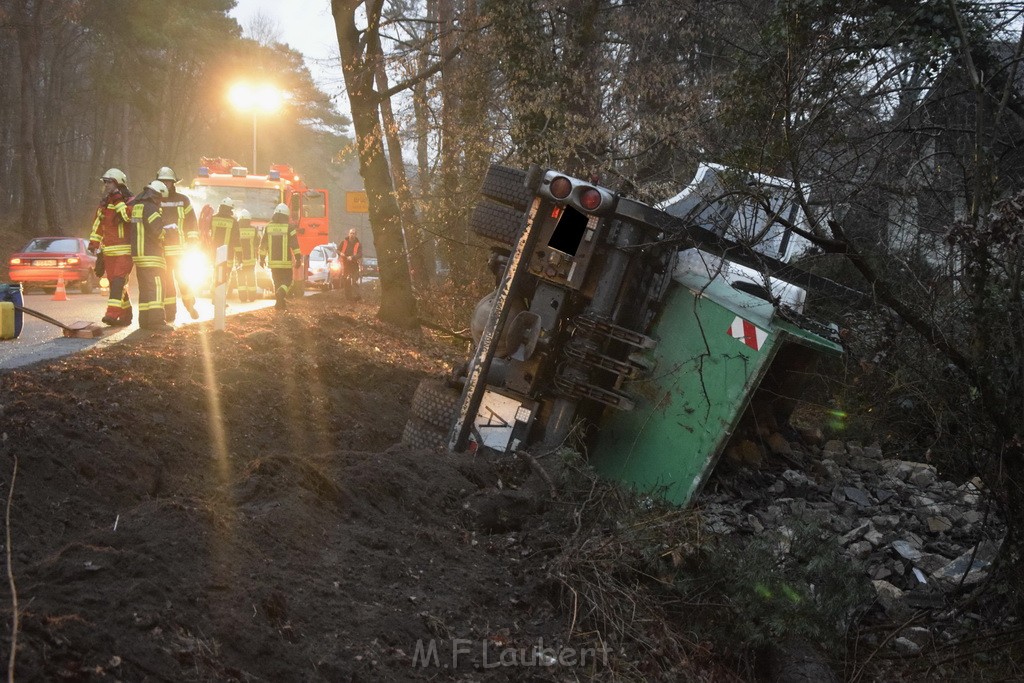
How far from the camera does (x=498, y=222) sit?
6582mm

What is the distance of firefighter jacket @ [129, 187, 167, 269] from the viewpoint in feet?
37.3

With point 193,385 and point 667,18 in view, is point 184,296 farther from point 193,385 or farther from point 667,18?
point 667,18

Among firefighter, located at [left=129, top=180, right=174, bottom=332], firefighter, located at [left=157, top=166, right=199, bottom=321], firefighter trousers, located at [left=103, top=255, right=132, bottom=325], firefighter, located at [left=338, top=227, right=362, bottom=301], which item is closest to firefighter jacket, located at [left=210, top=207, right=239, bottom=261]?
firefighter, located at [left=157, top=166, right=199, bottom=321]

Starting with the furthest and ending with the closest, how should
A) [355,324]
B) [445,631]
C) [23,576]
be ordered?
[355,324] < [445,631] < [23,576]

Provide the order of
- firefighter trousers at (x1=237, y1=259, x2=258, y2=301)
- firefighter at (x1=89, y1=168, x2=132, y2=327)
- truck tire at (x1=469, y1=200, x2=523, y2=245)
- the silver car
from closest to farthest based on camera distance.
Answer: truck tire at (x1=469, y1=200, x2=523, y2=245)
firefighter at (x1=89, y1=168, x2=132, y2=327)
firefighter trousers at (x1=237, y1=259, x2=258, y2=301)
the silver car

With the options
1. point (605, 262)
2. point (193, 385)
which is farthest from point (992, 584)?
point (193, 385)

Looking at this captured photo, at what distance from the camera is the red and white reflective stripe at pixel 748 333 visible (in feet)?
18.4

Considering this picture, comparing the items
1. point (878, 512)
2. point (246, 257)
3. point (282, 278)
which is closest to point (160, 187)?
point (282, 278)

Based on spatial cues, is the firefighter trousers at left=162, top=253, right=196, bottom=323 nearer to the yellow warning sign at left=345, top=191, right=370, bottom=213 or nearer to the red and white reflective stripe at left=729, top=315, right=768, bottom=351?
the yellow warning sign at left=345, top=191, right=370, bottom=213

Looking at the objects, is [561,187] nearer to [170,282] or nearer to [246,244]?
[170,282]

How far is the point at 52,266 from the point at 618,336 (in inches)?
689

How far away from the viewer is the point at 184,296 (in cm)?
1298

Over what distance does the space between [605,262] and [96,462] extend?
308 centimetres

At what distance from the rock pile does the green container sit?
1.08 feet
